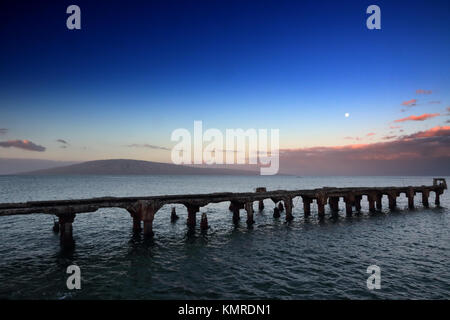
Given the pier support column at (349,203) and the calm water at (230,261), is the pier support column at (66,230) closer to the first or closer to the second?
the calm water at (230,261)

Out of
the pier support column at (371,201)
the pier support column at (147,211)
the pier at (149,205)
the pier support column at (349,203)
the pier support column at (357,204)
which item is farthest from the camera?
the pier support column at (371,201)

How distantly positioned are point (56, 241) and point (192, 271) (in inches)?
710

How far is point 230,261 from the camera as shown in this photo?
21500 millimetres

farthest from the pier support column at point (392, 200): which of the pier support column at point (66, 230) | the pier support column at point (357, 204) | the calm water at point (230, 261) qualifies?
the pier support column at point (66, 230)

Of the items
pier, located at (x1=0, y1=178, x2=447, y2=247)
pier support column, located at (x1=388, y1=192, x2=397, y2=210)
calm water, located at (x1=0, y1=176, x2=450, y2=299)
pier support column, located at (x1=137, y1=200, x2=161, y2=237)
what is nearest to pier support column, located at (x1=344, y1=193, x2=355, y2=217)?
pier, located at (x1=0, y1=178, x2=447, y2=247)

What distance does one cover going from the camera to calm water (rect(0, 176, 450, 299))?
16078 mm

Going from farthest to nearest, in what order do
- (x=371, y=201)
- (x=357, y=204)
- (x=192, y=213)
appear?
(x=371, y=201), (x=357, y=204), (x=192, y=213)

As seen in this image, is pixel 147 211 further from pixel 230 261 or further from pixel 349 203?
pixel 349 203

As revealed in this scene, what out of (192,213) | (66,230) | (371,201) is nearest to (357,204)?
(371,201)

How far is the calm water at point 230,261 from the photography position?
16.1 m

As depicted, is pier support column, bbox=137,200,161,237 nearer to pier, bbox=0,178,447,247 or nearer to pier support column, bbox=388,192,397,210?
pier, bbox=0,178,447,247

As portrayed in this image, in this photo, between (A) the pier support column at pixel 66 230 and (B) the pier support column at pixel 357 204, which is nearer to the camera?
(A) the pier support column at pixel 66 230

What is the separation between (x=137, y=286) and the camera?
16484 mm
